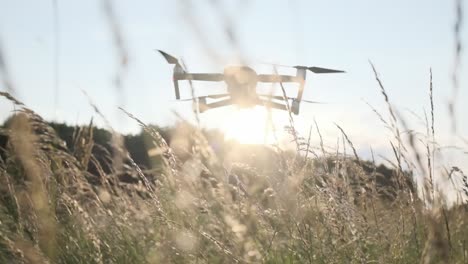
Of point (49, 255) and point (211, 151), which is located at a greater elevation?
point (211, 151)

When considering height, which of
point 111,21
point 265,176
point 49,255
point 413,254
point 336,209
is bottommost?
point 413,254

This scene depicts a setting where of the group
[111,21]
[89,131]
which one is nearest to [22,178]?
[89,131]

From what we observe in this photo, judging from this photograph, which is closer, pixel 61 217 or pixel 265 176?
pixel 265 176

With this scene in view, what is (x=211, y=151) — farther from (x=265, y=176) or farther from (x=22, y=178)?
(x=22, y=178)

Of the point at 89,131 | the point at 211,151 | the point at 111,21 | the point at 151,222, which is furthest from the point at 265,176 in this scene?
the point at 89,131

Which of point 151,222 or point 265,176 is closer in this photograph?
point 265,176

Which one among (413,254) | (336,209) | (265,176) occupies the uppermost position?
(265,176)

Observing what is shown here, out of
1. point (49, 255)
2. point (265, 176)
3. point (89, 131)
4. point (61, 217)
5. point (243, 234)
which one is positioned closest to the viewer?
point (243, 234)

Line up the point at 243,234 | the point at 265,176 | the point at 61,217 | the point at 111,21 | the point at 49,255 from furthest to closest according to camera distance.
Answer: the point at 61,217, the point at 111,21, the point at 49,255, the point at 265,176, the point at 243,234

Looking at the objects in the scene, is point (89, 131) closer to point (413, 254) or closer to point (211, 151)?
point (211, 151)
